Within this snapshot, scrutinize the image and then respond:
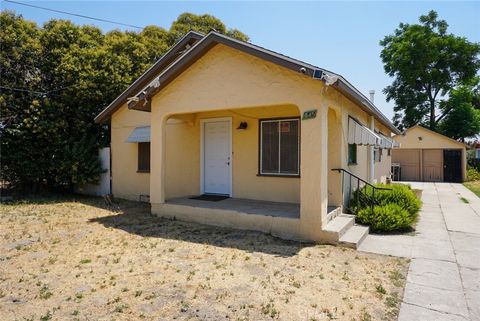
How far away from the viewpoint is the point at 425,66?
3259 centimetres

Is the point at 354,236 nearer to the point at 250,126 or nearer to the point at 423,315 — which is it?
the point at 423,315

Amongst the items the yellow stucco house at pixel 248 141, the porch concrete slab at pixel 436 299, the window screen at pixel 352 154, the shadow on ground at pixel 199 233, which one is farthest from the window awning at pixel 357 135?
the porch concrete slab at pixel 436 299

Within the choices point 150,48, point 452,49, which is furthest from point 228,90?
point 452,49

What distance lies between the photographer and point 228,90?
788 centimetres

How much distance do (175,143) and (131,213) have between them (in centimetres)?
268

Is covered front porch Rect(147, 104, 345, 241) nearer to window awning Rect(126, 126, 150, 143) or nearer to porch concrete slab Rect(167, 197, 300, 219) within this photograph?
porch concrete slab Rect(167, 197, 300, 219)

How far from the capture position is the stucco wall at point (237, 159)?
371 inches

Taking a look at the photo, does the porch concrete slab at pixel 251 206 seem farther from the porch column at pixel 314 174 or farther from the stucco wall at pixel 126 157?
the stucco wall at pixel 126 157

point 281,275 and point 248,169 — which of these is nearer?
point 281,275

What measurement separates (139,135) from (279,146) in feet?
18.9

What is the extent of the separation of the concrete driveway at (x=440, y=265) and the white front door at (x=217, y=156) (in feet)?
15.8

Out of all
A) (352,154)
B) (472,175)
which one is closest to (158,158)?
(352,154)

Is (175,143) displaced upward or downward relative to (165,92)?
downward

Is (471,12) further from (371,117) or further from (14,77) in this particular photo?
(14,77)
